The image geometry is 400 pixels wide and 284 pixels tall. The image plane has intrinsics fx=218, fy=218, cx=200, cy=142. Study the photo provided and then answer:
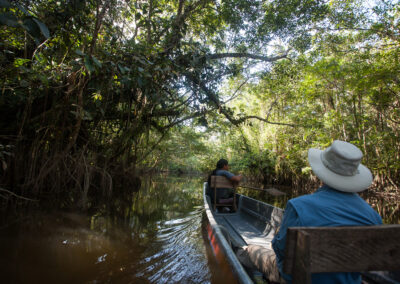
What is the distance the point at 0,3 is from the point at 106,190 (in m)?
6.78

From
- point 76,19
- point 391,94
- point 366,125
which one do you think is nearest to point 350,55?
point 391,94

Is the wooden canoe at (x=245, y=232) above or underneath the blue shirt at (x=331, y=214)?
underneath

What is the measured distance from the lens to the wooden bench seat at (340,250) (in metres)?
1.04

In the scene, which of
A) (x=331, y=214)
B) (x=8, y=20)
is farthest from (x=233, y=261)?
(x=8, y=20)

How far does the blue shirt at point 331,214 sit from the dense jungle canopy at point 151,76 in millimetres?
2384

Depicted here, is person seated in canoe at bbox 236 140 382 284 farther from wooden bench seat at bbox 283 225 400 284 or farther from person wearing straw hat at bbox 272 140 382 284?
wooden bench seat at bbox 283 225 400 284

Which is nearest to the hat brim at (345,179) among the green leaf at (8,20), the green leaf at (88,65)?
the green leaf at (8,20)

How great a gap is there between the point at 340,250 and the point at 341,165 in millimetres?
545

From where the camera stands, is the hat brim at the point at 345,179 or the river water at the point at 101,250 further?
the river water at the point at 101,250

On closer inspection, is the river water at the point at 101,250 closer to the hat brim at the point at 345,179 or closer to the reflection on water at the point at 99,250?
the reflection on water at the point at 99,250

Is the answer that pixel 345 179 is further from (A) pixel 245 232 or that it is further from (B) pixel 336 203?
(A) pixel 245 232

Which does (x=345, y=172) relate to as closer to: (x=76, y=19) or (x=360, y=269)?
(x=360, y=269)

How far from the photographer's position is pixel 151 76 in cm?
363

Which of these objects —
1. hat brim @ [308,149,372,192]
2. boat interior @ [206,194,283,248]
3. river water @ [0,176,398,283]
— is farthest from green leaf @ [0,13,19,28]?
boat interior @ [206,194,283,248]
